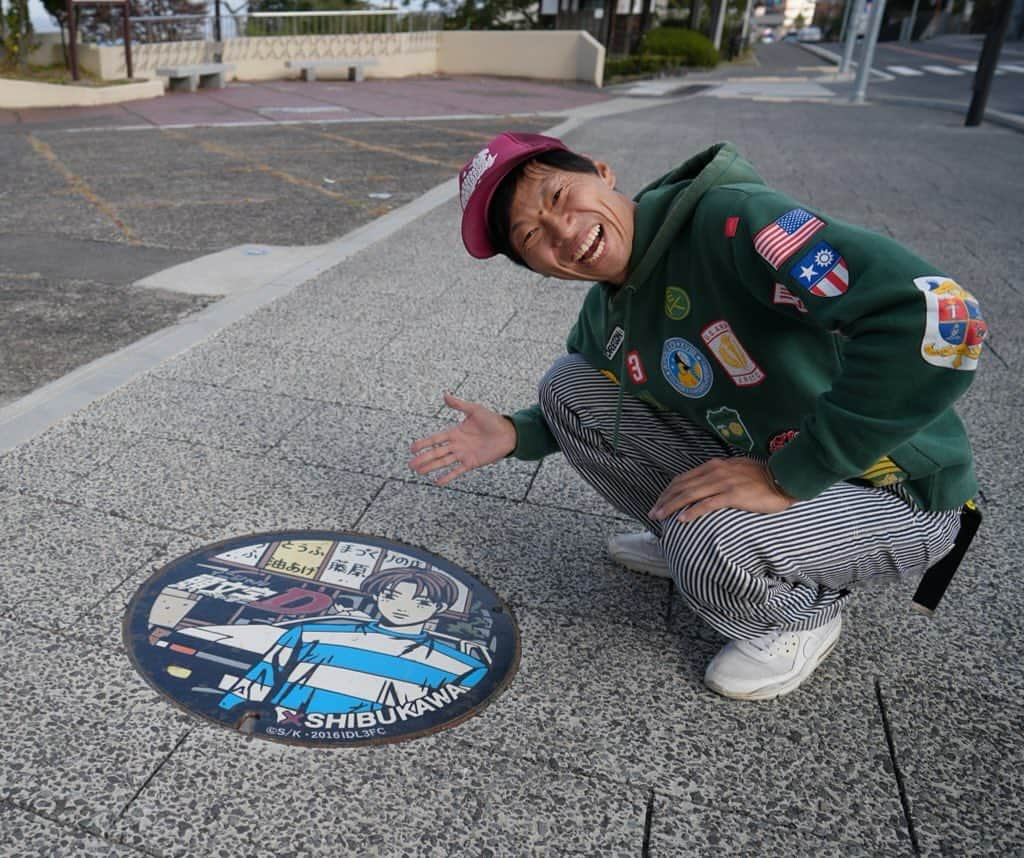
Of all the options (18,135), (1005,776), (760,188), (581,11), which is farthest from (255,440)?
(581,11)

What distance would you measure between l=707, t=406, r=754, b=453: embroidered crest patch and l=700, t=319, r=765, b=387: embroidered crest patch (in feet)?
0.28

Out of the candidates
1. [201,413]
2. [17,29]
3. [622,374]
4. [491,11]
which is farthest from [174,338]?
[491,11]

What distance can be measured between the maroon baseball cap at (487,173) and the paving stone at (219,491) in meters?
1.14

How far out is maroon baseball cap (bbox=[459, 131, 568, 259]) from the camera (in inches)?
70.1

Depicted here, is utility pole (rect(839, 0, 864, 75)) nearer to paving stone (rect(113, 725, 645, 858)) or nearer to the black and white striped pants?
the black and white striped pants

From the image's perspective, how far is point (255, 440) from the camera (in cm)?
319

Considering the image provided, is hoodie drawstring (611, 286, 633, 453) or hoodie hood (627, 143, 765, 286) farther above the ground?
hoodie hood (627, 143, 765, 286)

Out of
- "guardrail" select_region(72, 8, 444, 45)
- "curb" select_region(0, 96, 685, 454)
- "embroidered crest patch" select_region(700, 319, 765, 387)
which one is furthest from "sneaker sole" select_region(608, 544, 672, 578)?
"guardrail" select_region(72, 8, 444, 45)

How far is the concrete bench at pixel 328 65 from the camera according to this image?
18.7 metres

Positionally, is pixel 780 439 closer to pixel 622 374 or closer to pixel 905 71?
pixel 622 374

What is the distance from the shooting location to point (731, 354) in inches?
73.6

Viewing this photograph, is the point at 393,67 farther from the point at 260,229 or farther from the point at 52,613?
the point at 52,613

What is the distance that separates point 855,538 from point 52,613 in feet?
6.16

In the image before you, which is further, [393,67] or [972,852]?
[393,67]
